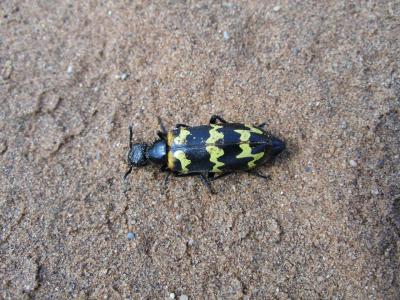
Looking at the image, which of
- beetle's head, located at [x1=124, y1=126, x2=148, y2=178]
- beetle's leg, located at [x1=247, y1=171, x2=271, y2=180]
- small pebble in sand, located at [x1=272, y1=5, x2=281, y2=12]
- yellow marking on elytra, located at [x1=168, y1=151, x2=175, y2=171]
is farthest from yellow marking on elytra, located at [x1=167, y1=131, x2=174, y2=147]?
small pebble in sand, located at [x1=272, y1=5, x2=281, y2=12]

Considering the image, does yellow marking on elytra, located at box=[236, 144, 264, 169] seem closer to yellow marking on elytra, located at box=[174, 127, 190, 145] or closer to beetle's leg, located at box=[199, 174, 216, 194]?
beetle's leg, located at box=[199, 174, 216, 194]

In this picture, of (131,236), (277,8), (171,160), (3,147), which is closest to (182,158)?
(171,160)

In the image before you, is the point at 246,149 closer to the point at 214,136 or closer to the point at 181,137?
the point at 214,136

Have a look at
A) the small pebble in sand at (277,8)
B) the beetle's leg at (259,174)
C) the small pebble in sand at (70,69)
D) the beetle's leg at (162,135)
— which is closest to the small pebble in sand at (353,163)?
the beetle's leg at (259,174)

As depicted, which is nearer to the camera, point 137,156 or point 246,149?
point 246,149

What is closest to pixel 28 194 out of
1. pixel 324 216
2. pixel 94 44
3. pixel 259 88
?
pixel 94 44

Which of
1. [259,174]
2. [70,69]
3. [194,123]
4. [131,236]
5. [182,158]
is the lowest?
[131,236]

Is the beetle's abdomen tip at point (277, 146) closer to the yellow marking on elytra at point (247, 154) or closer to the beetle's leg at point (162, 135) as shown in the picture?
the yellow marking on elytra at point (247, 154)
